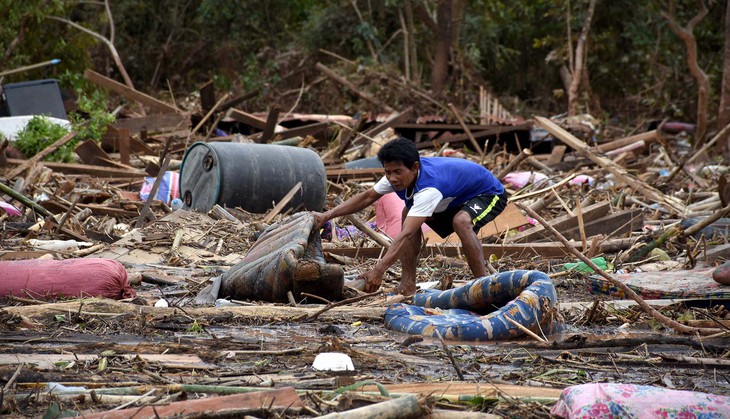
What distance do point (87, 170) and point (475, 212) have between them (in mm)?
6925

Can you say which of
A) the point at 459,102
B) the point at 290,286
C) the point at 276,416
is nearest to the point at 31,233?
the point at 290,286

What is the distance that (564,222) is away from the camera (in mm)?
9211

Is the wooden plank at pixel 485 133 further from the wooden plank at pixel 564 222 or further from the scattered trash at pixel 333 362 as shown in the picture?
the scattered trash at pixel 333 362

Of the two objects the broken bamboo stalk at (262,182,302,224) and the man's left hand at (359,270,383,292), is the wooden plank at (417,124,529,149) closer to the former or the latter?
the broken bamboo stalk at (262,182,302,224)

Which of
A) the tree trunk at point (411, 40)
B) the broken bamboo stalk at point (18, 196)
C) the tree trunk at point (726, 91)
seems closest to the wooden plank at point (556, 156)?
the tree trunk at point (726, 91)

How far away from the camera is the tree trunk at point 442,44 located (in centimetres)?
2130

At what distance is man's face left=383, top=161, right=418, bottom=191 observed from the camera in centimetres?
612

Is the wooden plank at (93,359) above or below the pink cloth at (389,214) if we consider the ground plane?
above

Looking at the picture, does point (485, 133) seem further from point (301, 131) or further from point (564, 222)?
point (564, 222)

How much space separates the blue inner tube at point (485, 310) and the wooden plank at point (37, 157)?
7228mm

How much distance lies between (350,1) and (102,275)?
60.9 ft

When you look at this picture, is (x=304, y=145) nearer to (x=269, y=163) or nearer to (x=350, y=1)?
(x=269, y=163)

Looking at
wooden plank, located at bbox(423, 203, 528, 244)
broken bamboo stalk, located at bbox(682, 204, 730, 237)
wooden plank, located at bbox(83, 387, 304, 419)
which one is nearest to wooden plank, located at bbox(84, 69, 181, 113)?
wooden plank, located at bbox(423, 203, 528, 244)

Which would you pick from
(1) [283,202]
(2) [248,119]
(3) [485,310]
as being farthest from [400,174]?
(2) [248,119]
